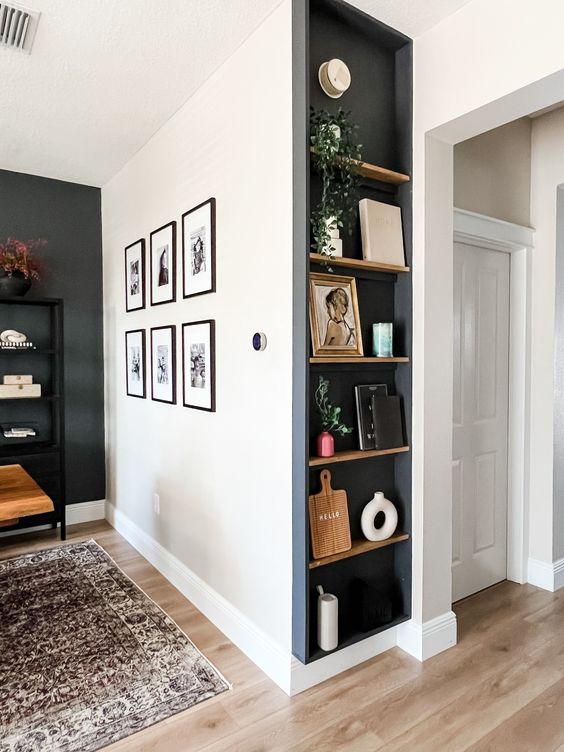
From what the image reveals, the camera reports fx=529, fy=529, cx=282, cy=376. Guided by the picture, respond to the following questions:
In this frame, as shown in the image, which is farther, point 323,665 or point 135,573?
point 135,573

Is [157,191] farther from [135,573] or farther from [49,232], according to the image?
[135,573]

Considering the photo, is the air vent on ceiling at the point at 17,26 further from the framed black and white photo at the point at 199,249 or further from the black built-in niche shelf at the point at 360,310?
the black built-in niche shelf at the point at 360,310

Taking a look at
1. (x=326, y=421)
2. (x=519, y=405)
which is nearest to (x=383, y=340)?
(x=326, y=421)

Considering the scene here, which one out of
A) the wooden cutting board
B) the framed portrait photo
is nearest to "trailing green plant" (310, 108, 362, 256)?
the framed portrait photo

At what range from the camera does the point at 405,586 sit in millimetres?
2373

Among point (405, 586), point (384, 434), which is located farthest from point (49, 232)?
point (405, 586)

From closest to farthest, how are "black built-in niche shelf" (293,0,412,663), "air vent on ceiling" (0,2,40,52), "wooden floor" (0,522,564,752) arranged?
1. "wooden floor" (0,522,564,752)
2. "black built-in niche shelf" (293,0,412,663)
3. "air vent on ceiling" (0,2,40,52)

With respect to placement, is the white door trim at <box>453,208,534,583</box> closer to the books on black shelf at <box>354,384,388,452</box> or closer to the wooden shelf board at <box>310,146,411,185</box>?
the wooden shelf board at <box>310,146,411,185</box>

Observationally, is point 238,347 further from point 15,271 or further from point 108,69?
point 15,271

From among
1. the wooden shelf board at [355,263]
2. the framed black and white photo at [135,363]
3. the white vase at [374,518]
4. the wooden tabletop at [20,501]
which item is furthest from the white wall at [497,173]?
the wooden tabletop at [20,501]

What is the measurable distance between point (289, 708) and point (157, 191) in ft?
9.35

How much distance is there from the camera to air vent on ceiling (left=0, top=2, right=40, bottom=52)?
6.95ft

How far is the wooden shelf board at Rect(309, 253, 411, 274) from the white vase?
38.0 inches

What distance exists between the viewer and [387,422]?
2.28 metres
